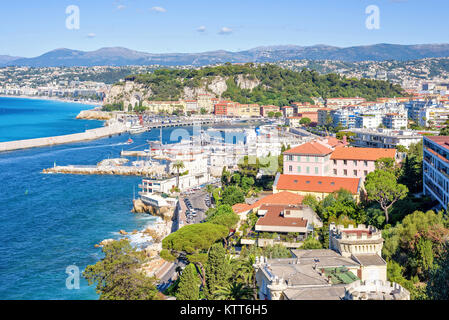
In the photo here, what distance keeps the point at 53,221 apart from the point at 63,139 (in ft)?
101

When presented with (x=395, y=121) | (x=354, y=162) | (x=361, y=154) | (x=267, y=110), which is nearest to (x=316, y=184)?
(x=354, y=162)

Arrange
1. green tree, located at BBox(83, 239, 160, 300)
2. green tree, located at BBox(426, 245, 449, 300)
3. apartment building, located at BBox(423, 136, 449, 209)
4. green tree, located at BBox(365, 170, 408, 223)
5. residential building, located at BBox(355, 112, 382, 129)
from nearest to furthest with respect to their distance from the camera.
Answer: green tree, located at BBox(426, 245, 449, 300)
green tree, located at BBox(83, 239, 160, 300)
apartment building, located at BBox(423, 136, 449, 209)
green tree, located at BBox(365, 170, 408, 223)
residential building, located at BBox(355, 112, 382, 129)

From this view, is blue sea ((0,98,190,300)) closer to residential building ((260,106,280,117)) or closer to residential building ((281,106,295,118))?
residential building ((281,106,295,118))

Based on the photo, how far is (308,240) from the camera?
11656mm

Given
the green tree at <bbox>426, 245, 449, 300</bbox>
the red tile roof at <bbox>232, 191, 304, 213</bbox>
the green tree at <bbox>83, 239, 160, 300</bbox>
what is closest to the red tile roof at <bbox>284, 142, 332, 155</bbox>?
the red tile roof at <bbox>232, 191, 304, 213</bbox>

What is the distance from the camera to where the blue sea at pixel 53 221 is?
14227mm

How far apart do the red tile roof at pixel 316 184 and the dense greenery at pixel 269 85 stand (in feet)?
202

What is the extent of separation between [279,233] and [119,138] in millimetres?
42788

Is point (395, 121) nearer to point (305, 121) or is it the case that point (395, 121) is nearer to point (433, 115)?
point (433, 115)

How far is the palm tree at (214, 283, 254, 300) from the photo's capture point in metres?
7.81

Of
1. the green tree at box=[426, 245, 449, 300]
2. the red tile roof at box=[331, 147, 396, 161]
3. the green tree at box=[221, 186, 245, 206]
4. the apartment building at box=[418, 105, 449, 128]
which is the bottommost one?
the green tree at box=[221, 186, 245, 206]

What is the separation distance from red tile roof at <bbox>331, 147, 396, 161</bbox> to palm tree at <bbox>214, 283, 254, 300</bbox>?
12.1 m

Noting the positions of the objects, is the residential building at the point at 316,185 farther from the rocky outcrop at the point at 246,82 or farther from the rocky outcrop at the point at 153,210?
the rocky outcrop at the point at 246,82
